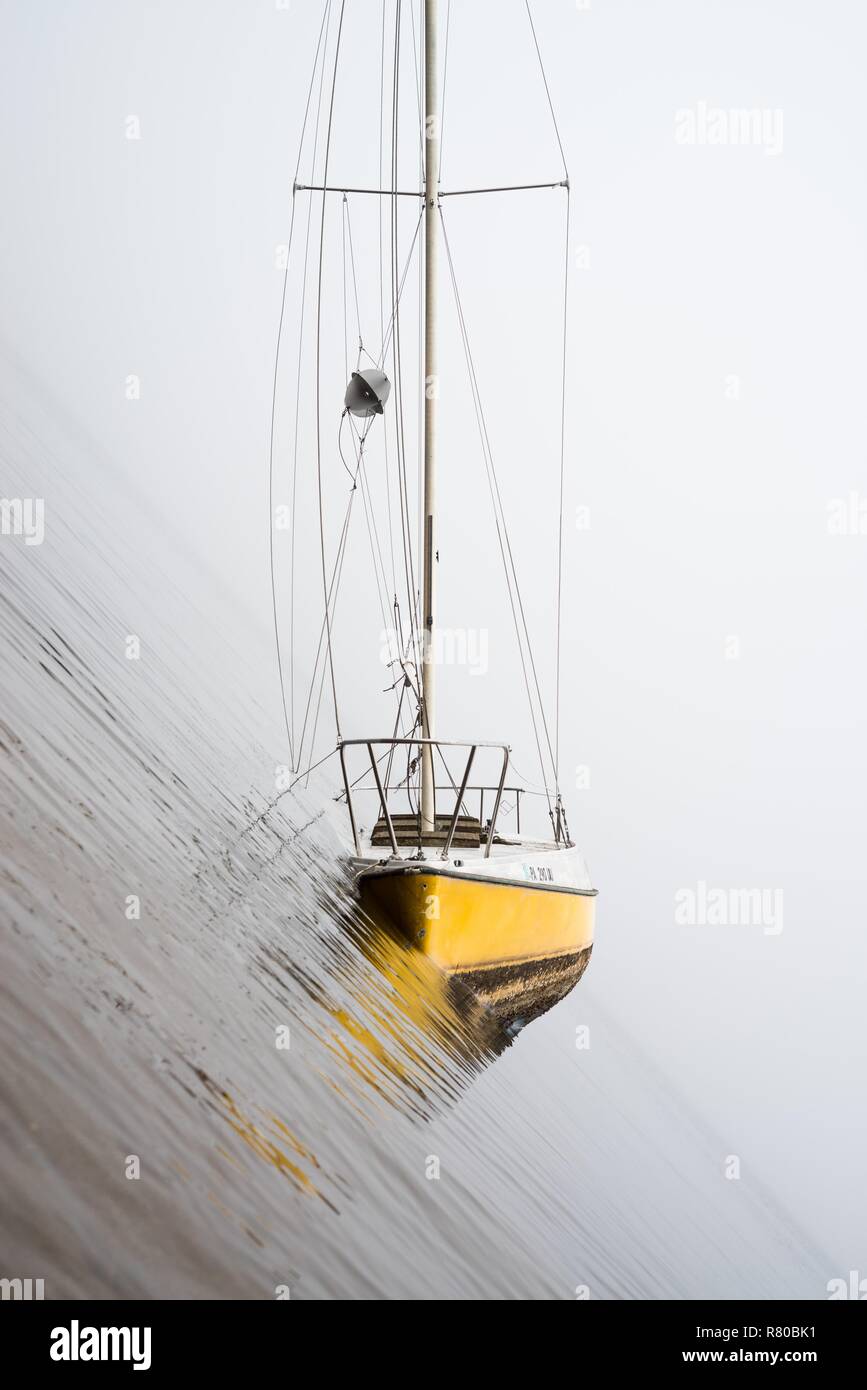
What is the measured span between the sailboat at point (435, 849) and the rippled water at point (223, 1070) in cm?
32

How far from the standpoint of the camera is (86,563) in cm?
1469

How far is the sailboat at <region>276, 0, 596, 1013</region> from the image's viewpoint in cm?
655

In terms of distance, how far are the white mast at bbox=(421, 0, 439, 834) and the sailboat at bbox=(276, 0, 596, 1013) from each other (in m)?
0.01

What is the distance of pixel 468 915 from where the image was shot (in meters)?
6.82

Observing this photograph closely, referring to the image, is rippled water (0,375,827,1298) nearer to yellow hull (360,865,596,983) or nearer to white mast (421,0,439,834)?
yellow hull (360,865,596,983)

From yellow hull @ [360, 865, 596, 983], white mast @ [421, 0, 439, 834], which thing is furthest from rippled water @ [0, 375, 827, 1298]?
white mast @ [421, 0, 439, 834]

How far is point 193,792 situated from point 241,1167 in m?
4.72

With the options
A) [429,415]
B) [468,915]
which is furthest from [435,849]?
[429,415]

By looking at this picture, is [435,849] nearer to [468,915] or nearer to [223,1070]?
[468,915]

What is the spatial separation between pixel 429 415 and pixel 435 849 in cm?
335

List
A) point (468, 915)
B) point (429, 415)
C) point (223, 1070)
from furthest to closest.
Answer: point (429, 415), point (468, 915), point (223, 1070)

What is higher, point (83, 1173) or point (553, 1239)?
point (83, 1173)

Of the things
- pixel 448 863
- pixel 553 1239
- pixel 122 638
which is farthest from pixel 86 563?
pixel 553 1239
